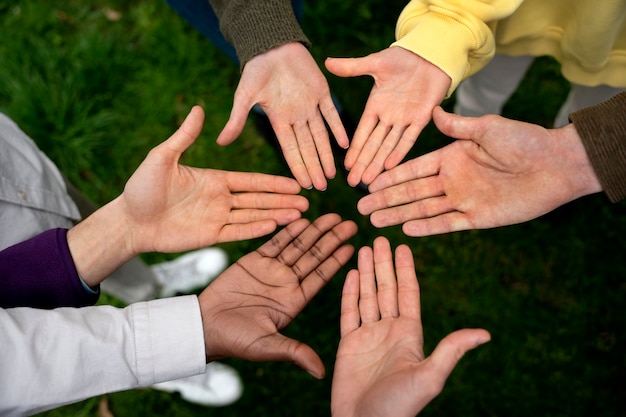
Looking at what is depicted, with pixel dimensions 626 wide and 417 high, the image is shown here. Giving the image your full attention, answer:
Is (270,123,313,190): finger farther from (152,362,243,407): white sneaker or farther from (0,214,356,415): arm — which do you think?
(152,362,243,407): white sneaker

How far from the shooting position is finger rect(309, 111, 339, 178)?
6.56 feet

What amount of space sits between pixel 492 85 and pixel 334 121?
78 centimetres

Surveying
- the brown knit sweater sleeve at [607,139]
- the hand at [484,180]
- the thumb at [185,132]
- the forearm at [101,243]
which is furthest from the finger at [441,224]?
the forearm at [101,243]

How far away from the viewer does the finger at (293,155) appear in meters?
1.99

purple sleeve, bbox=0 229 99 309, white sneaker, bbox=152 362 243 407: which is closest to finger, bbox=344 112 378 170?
purple sleeve, bbox=0 229 99 309

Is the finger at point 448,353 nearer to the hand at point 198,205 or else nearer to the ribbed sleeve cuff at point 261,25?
the hand at point 198,205

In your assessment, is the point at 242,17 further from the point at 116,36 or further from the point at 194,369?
the point at 116,36

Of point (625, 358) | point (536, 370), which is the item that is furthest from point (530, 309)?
point (625, 358)

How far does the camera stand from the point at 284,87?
203cm

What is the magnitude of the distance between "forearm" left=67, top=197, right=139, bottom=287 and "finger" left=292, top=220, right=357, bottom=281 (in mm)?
632

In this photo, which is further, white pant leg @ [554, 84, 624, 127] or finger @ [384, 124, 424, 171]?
white pant leg @ [554, 84, 624, 127]

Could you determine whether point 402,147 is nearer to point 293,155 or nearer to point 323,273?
point 293,155

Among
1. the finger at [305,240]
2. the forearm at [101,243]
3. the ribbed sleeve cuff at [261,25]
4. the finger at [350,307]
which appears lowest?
the finger at [350,307]

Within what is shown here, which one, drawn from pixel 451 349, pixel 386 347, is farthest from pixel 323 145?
pixel 451 349
